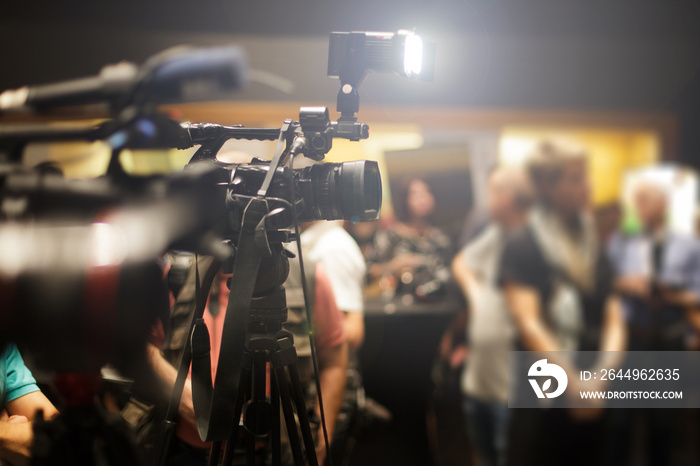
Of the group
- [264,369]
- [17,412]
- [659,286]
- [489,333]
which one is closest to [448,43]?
[489,333]

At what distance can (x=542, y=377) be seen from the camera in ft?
6.50

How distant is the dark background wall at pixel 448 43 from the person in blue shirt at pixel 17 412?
1236 mm

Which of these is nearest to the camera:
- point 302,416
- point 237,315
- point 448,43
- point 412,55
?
point 237,315

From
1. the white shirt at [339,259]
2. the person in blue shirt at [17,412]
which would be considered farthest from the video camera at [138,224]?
the white shirt at [339,259]

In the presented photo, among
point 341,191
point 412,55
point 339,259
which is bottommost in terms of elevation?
point 339,259

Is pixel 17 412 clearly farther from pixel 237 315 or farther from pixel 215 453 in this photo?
pixel 237 315

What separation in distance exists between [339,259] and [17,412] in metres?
0.97

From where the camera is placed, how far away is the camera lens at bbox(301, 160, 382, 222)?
0.88 m

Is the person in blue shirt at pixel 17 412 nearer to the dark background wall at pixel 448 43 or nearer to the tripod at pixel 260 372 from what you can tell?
the tripod at pixel 260 372

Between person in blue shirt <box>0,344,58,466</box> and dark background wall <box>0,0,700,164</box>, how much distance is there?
124cm

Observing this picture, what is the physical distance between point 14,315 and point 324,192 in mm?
501

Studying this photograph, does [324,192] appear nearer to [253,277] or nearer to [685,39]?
[253,277]

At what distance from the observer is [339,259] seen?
165 centimetres

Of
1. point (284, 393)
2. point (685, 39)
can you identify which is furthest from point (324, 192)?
point (685, 39)
